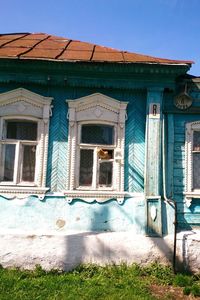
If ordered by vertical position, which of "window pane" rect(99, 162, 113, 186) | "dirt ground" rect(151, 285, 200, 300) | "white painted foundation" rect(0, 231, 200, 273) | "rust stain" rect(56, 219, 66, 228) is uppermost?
"window pane" rect(99, 162, 113, 186)

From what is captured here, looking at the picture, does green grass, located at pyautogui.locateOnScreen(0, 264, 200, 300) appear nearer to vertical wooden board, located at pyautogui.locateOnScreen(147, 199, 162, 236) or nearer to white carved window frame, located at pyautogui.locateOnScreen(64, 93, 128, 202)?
vertical wooden board, located at pyautogui.locateOnScreen(147, 199, 162, 236)

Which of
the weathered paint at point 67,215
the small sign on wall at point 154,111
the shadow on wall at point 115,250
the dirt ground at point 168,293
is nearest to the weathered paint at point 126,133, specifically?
the weathered paint at point 67,215

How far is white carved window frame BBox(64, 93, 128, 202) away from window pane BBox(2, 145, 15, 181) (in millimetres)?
1111

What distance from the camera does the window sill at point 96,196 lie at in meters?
5.87

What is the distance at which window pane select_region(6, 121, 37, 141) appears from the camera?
6094mm

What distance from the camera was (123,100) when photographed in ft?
20.3

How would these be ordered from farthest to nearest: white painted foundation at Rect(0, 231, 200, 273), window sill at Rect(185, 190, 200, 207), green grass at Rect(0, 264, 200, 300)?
window sill at Rect(185, 190, 200, 207), white painted foundation at Rect(0, 231, 200, 273), green grass at Rect(0, 264, 200, 300)

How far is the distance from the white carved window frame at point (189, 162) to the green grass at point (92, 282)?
1.43 metres

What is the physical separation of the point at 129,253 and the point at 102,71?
3445 millimetres

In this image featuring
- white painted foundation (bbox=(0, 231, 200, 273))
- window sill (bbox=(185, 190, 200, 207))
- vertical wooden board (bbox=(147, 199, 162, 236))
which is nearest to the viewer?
white painted foundation (bbox=(0, 231, 200, 273))

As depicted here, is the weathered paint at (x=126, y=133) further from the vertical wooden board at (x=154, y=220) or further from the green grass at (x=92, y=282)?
the green grass at (x=92, y=282)

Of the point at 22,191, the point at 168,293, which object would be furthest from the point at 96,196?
the point at 168,293

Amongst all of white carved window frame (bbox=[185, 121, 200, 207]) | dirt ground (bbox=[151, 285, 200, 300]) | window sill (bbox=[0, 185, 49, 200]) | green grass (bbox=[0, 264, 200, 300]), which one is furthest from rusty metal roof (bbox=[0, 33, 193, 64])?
dirt ground (bbox=[151, 285, 200, 300])

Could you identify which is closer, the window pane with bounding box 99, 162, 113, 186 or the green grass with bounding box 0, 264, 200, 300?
the green grass with bounding box 0, 264, 200, 300
